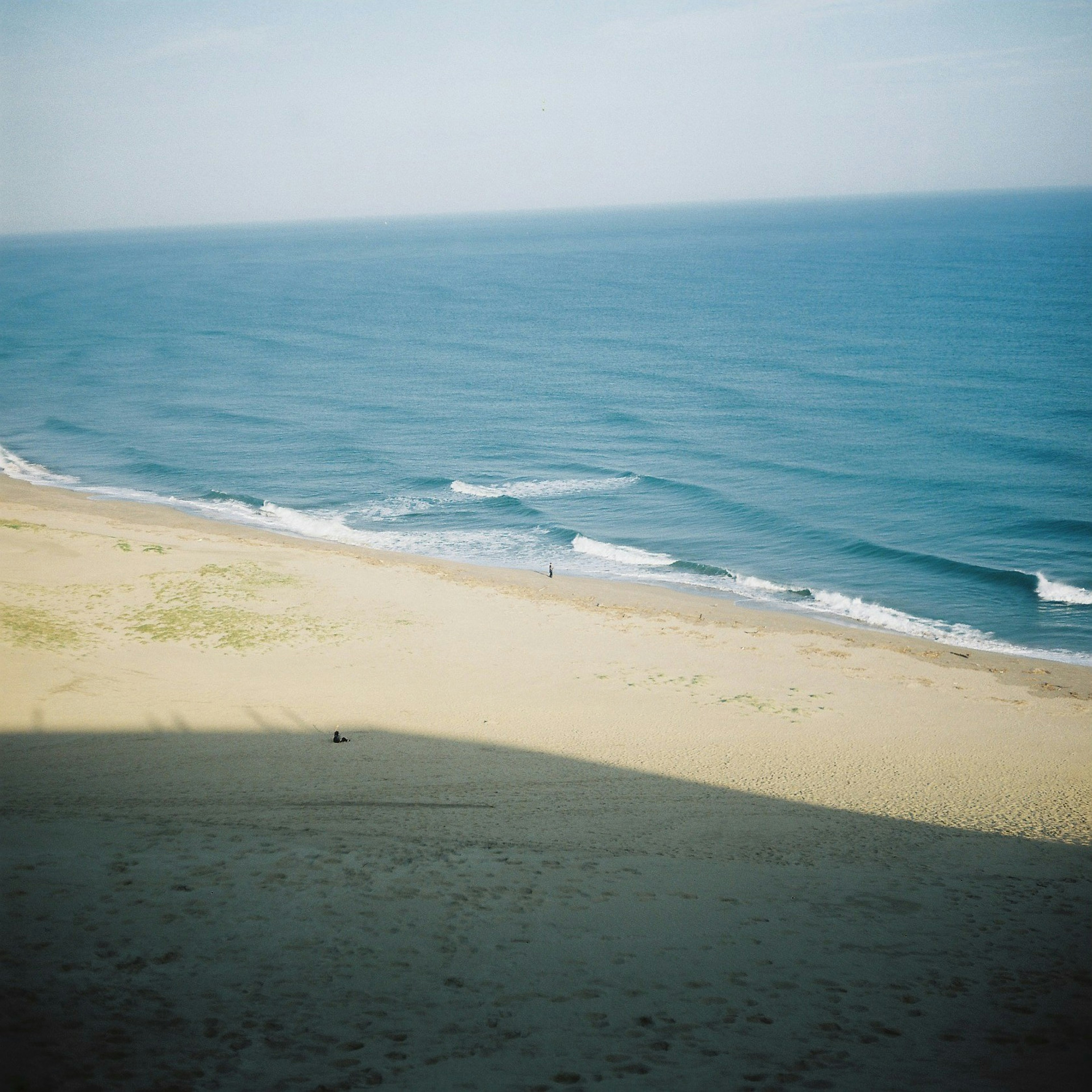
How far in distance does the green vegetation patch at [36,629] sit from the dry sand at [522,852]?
4.5 inches

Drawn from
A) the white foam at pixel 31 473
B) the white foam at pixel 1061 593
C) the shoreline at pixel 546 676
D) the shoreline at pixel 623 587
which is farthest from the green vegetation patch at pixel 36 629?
the white foam at pixel 1061 593

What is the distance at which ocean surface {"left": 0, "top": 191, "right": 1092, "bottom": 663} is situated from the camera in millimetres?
28500

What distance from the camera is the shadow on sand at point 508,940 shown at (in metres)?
6.54

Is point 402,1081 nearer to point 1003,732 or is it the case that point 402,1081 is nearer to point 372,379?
point 1003,732

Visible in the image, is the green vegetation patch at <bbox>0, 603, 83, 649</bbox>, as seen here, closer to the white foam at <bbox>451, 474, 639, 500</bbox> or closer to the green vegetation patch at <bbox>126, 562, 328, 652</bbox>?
the green vegetation patch at <bbox>126, 562, 328, 652</bbox>

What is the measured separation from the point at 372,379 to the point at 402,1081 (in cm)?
5182

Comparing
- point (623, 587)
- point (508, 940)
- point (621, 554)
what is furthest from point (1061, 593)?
point (508, 940)

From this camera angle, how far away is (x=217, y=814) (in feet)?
37.0

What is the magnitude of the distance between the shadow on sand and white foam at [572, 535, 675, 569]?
643 inches

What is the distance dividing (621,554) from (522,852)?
19741mm

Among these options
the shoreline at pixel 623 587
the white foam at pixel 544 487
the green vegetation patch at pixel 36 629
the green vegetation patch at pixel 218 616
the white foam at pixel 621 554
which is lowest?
the green vegetation patch at pixel 36 629

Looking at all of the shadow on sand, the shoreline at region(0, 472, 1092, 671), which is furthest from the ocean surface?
the shadow on sand

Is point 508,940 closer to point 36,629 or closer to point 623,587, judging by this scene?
point 36,629

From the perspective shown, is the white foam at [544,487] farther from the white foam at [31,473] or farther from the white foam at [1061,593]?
the white foam at [31,473]
